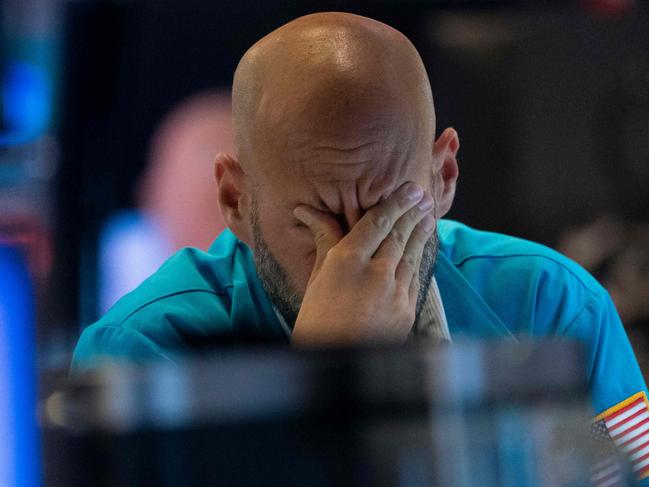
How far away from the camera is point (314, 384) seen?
43 cm

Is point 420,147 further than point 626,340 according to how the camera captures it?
No

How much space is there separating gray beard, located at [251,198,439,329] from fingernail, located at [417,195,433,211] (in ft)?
0.12

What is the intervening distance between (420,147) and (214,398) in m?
0.70

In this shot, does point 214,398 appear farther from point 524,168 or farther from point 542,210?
point 524,168

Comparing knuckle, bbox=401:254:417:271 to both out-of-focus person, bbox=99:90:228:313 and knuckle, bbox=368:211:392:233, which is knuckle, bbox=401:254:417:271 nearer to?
knuckle, bbox=368:211:392:233

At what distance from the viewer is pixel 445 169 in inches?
46.5

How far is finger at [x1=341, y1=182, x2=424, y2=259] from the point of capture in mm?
964

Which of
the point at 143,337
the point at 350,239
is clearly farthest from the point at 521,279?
the point at 143,337

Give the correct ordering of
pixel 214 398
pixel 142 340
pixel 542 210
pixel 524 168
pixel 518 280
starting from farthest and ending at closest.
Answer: pixel 524 168 → pixel 542 210 → pixel 518 280 → pixel 142 340 → pixel 214 398

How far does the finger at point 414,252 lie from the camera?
3.22 ft

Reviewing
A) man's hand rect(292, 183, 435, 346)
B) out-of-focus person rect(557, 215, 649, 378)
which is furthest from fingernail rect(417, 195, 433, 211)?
out-of-focus person rect(557, 215, 649, 378)

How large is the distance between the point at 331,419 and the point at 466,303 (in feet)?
2.39

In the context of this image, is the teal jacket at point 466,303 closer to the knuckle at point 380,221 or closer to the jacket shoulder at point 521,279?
the jacket shoulder at point 521,279

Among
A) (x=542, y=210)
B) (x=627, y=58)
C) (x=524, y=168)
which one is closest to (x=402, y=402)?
(x=542, y=210)
